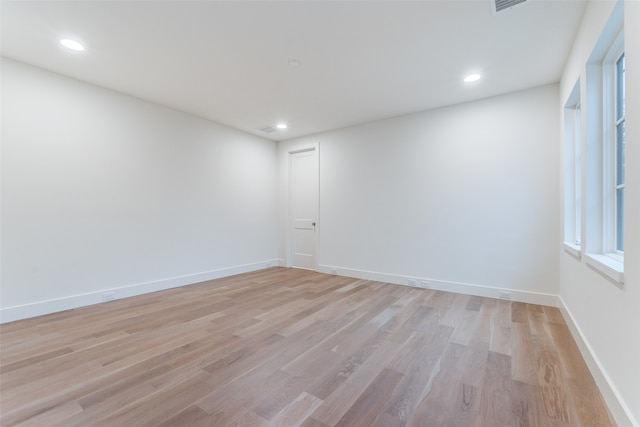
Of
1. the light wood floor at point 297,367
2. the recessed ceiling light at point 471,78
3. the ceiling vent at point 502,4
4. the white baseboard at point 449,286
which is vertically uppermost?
the ceiling vent at point 502,4

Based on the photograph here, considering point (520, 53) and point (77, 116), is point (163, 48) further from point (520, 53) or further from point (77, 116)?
point (520, 53)

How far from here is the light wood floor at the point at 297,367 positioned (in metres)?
1.52

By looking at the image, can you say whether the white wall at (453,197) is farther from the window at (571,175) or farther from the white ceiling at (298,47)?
the white ceiling at (298,47)

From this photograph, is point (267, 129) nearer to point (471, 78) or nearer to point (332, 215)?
point (332, 215)

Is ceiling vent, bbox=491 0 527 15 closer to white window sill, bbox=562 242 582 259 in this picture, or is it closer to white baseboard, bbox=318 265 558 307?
white window sill, bbox=562 242 582 259

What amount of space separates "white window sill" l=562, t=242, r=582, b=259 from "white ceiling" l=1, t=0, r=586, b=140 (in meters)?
1.89

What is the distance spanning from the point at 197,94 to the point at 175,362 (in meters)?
3.19

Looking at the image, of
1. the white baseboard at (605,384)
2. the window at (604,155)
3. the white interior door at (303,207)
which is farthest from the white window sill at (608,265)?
the white interior door at (303,207)

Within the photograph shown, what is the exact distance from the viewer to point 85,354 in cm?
218

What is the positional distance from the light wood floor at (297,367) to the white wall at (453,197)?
60 cm

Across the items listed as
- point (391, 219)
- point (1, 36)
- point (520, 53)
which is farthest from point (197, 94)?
point (520, 53)

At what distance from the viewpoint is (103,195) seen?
3.49 m

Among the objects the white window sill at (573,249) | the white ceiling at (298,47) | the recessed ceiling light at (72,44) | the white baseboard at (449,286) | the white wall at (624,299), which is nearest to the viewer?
the white wall at (624,299)

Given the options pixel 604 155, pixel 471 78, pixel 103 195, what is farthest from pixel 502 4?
pixel 103 195
